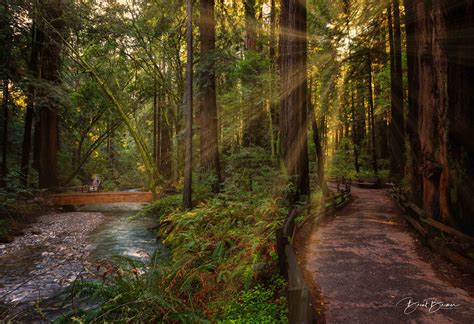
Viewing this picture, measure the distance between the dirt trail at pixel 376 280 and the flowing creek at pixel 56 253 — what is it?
4646 millimetres

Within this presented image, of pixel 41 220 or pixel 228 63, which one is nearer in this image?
pixel 228 63

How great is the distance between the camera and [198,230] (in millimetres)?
11375

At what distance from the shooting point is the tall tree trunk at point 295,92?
11.5 meters

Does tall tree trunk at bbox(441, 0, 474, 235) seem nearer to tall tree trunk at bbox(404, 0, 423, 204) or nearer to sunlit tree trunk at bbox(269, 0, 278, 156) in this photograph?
tall tree trunk at bbox(404, 0, 423, 204)

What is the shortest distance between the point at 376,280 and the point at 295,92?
24.9 ft

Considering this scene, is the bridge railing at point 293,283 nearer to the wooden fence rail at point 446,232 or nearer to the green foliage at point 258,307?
the green foliage at point 258,307

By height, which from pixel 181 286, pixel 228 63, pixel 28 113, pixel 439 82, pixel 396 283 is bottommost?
pixel 181 286

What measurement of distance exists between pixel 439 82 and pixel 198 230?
8.91 metres

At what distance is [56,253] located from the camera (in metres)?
11.0

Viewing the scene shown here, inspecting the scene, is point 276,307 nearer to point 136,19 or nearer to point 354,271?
point 354,271

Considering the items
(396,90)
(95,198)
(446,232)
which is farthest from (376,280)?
(95,198)

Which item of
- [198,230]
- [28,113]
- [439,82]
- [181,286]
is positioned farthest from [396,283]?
[28,113]

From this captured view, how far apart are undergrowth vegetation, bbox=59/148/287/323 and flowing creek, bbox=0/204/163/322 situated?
2.81ft

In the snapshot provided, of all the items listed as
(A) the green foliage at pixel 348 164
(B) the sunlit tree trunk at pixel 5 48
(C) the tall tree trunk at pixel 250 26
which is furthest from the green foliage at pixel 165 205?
(A) the green foliage at pixel 348 164
